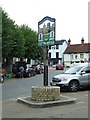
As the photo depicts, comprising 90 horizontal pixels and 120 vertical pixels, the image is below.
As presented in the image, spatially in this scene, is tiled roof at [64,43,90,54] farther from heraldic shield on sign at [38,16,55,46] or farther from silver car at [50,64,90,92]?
heraldic shield on sign at [38,16,55,46]

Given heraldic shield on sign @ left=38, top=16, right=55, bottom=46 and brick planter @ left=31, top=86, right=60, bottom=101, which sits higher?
heraldic shield on sign @ left=38, top=16, right=55, bottom=46

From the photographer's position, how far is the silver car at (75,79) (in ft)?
65.4

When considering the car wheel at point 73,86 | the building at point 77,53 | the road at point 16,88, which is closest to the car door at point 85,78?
the car wheel at point 73,86

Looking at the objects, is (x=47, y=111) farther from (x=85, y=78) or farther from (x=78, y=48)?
(x=78, y=48)

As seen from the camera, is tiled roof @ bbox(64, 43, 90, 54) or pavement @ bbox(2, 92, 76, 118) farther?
tiled roof @ bbox(64, 43, 90, 54)

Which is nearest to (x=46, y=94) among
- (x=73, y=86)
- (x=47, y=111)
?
(x=47, y=111)

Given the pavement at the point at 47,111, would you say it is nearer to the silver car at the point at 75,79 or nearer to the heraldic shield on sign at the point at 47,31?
the heraldic shield on sign at the point at 47,31

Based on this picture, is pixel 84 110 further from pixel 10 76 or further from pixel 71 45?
pixel 71 45

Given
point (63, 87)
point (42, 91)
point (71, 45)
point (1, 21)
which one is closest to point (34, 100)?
point (42, 91)

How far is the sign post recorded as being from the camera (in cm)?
1550

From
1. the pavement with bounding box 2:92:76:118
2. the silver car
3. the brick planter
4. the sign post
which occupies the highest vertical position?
the sign post

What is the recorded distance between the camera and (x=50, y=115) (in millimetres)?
11602

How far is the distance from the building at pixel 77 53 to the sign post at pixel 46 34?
77.6 meters

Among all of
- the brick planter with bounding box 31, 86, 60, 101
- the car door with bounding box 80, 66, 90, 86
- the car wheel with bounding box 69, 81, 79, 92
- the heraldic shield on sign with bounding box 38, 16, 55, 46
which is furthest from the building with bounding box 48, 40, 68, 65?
the brick planter with bounding box 31, 86, 60, 101
